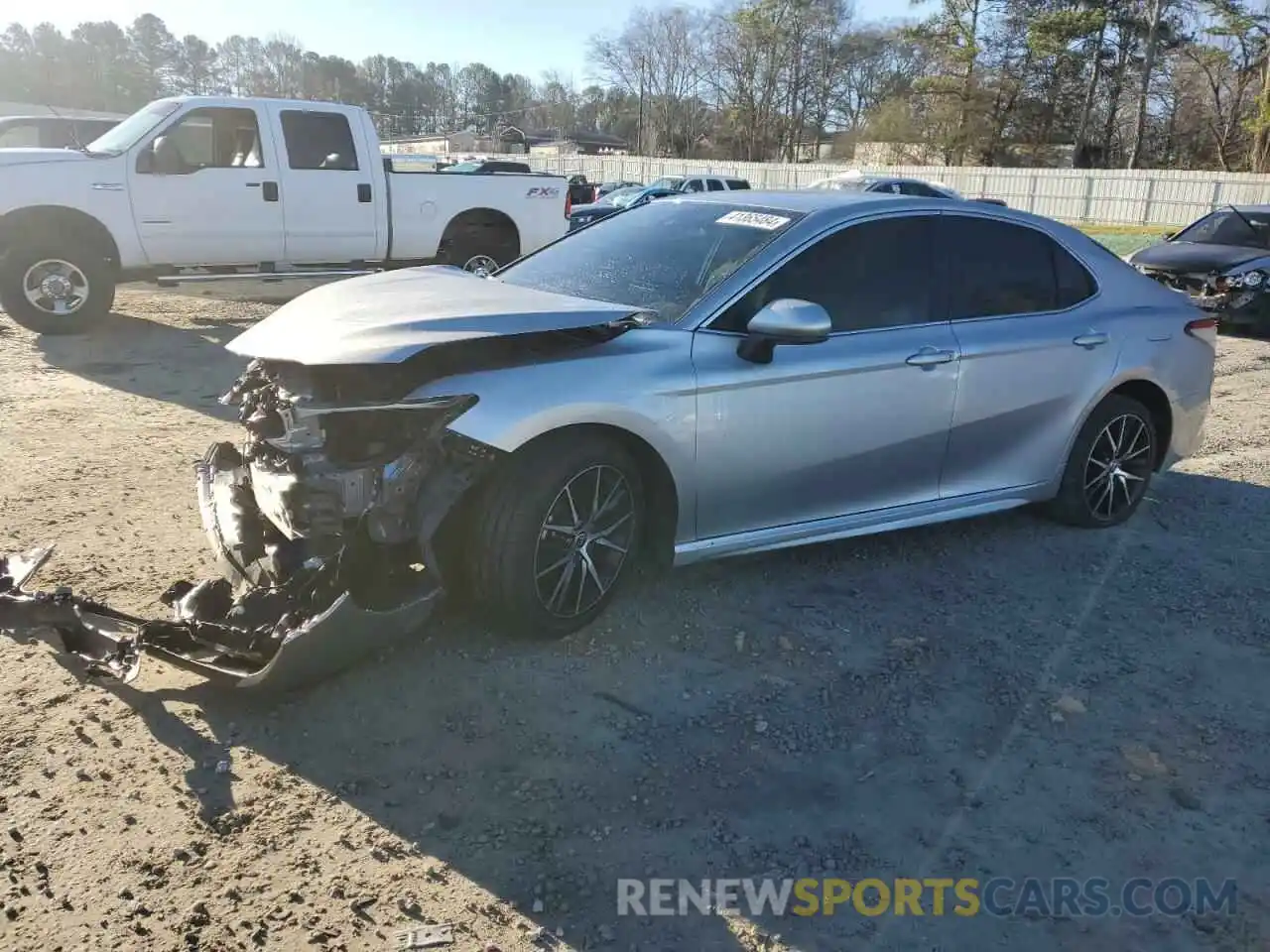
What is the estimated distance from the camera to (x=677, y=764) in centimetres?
318

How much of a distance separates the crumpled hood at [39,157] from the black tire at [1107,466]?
8.89 meters

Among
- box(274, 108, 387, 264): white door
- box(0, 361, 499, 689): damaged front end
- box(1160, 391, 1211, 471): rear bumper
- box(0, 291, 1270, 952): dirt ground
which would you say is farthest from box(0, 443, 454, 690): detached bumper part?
box(274, 108, 387, 264): white door

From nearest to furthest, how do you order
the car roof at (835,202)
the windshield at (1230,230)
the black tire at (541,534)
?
the black tire at (541,534), the car roof at (835,202), the windshield at (1230,230)

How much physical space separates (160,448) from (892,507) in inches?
171

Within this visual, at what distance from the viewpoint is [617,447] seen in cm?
375

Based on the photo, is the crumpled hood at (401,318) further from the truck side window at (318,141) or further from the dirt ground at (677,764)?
the truck side window at (318,141)

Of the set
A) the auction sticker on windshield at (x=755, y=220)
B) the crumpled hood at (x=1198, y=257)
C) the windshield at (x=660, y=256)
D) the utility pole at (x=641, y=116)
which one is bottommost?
the crumpled hood at (x=1198, y=257)

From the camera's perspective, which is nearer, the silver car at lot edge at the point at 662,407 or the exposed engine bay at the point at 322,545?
the exposed engine bay at the point at 322,545

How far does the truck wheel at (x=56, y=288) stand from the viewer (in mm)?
9023

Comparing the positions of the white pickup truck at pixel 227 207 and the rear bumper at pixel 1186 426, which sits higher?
the white pickup truck at pixel 227 207

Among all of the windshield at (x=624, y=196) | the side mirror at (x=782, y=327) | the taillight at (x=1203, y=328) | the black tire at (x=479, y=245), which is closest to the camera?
the side mirror at (x=782, y=327)

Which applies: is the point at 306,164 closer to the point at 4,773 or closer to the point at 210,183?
the point at 210,183

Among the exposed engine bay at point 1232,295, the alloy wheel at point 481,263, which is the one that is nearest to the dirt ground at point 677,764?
the alloy wheel at point 481,263

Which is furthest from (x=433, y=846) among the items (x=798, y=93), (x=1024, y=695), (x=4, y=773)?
(x=798, y=93)
